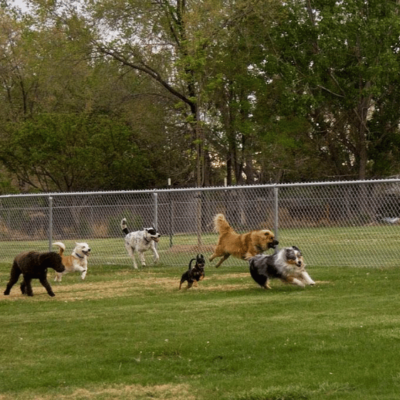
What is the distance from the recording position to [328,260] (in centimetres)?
1823

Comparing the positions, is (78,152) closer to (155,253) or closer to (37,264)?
(155,253)

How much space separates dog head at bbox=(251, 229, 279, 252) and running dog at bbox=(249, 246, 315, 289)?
2.46m

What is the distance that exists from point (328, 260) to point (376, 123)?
31.0 m

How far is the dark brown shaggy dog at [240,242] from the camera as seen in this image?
17.2 meters

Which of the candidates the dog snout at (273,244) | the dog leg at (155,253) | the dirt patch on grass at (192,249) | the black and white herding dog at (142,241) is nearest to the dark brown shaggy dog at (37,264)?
the dog snout at (273,244)

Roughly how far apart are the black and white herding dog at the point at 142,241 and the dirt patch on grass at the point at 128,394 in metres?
11.7

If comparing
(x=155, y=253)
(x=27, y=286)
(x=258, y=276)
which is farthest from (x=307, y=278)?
(x=155, y=253)

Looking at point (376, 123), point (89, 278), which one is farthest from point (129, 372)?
point (376, 123)

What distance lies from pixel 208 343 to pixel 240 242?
8495mm

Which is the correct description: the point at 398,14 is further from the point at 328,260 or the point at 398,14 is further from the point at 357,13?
the point at 328,260

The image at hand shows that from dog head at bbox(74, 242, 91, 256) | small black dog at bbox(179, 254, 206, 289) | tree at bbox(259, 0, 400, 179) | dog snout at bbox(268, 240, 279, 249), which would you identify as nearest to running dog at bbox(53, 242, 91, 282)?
dog head at bbox(74, 242, 91, 256)

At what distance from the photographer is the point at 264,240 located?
1720cm

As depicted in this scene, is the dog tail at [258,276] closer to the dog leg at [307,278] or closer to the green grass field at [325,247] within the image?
the dog leg at [307,278]

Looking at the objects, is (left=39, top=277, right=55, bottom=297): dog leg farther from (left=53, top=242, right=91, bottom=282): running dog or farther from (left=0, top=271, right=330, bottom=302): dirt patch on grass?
(left=53, top=242, right=91, bottom=282): running dog
